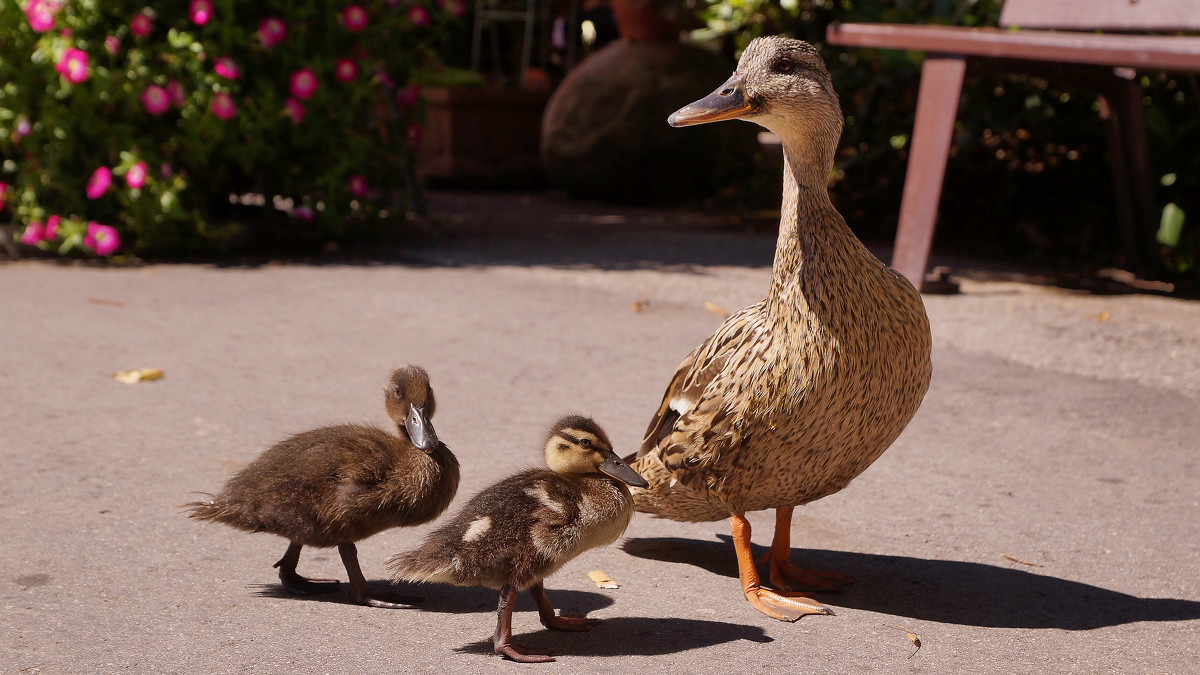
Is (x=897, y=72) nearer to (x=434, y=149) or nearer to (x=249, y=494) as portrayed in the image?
(x=434, y=149)

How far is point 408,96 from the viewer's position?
9.80m

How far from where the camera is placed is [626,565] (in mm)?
3893

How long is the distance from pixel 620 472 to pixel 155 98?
630 cm

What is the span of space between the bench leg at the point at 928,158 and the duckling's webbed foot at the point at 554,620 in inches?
194

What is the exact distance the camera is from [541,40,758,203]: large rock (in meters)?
12.9

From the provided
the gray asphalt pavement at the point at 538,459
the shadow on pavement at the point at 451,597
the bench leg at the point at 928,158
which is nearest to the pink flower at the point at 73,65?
the gray asphalt pavement at the point at 538,459

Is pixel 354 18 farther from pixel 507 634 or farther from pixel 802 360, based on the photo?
pixel 507 634

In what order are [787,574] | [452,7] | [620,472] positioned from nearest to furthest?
[620,472], [787,574], [452,7]

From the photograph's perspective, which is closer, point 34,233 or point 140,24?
point 140,24

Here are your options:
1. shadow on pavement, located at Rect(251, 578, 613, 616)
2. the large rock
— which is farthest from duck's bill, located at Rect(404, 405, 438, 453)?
the large rock

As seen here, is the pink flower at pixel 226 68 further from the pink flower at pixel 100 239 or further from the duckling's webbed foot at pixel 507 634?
the duckling's webbed foot at pixel 507 634

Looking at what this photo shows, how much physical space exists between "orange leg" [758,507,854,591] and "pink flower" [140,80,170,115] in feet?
20.3

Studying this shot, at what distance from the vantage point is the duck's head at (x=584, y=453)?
3.23m

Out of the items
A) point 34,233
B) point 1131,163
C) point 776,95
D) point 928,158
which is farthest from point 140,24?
point 1131,163
